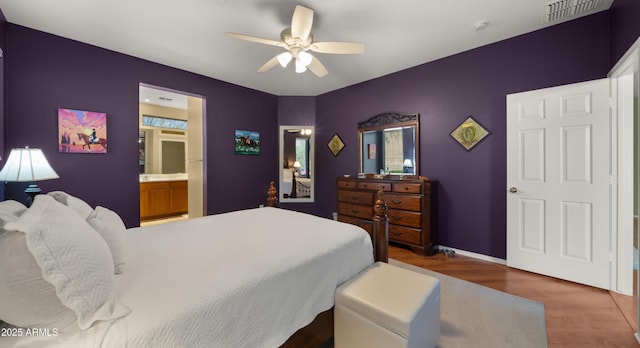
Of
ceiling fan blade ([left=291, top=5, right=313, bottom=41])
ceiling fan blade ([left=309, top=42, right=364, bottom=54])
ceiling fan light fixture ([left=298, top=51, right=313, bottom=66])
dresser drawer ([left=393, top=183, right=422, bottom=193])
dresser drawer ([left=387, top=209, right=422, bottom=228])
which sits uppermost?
ceiling fan blade ([left=291, top=5, right=313, bottom=41])

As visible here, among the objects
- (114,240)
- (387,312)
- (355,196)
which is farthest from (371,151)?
(114,240)

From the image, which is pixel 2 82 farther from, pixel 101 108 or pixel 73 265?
pixel 73 265

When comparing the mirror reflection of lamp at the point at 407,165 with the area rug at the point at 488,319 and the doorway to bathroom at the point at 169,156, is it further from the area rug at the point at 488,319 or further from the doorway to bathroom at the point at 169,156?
the doorway to bathroom at the point at 169,156

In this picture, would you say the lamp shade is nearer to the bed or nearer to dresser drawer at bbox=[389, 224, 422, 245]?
the bed

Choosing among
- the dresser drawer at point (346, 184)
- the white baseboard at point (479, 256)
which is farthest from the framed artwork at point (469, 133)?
the dresser drawer at point (346, 184)

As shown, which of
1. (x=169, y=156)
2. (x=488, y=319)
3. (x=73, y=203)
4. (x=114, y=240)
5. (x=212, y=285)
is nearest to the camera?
(x=212, y=285)

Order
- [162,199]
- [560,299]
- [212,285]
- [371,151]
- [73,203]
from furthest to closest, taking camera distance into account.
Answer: [162,199], [371,151], [560,299], [73,203], [212,285]

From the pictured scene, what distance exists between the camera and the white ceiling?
91.7 inches

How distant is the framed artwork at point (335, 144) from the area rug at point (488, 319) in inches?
118

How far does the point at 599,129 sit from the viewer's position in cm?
238

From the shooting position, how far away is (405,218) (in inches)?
135

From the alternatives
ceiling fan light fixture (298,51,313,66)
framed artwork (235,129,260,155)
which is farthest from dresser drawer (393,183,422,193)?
framed artwork (235,129,260,155)

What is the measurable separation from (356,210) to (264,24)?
2789 mm

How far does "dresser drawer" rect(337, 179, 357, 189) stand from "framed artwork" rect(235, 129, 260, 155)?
1.78m
